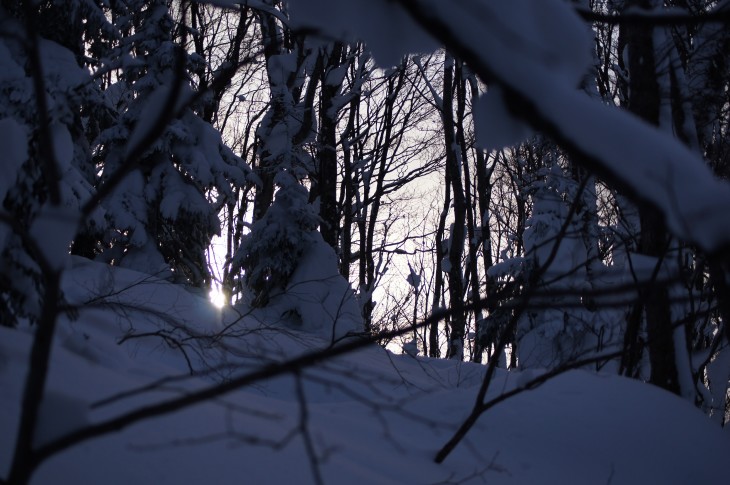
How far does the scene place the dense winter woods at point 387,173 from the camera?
774 mm

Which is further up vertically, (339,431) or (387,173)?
(387,173)

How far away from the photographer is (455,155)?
14.4 m

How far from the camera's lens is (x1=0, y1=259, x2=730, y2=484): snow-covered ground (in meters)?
1.79

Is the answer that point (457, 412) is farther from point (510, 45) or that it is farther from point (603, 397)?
point (510, 45)

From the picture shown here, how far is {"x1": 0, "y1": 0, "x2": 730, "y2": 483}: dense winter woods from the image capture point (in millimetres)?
774

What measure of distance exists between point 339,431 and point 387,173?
1641cm

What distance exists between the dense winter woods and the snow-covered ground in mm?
218

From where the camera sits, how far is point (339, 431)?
10.1 feet

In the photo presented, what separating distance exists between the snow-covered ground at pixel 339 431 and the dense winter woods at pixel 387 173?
22cm

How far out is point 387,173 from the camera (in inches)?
756

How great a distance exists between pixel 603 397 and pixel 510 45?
359cm

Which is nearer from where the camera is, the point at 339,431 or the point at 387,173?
the point at 339,431

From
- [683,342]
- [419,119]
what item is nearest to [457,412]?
[683,342]

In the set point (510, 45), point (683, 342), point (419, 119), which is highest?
point (419, 119)
